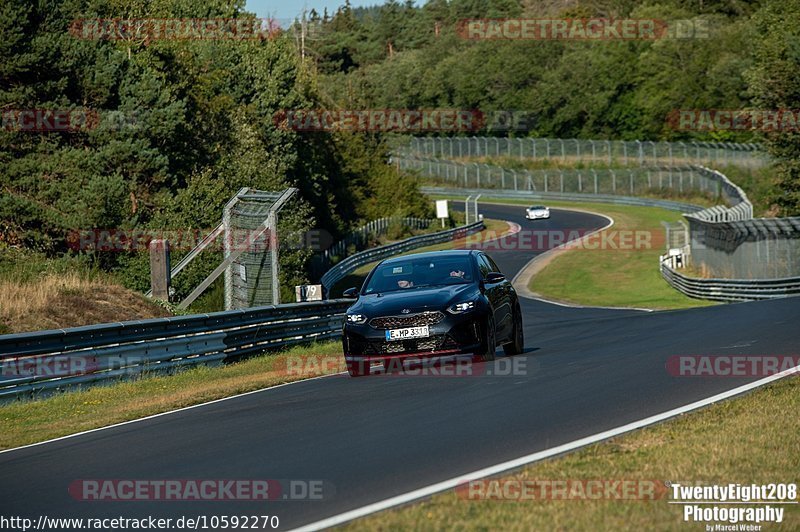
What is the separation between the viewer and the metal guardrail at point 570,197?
83281 mm

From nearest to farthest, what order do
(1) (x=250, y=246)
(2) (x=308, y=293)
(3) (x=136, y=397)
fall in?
(3) (x=136, y=397) → (1) (x=250, y=246) → (2) (x=308, y=293)

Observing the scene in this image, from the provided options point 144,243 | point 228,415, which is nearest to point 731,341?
point 228,415

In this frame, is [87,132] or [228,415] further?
[87,132]

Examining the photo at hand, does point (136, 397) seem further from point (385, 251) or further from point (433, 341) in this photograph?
point (385, 251)

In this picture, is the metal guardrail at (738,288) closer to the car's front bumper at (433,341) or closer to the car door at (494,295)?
the car door at (494,295)

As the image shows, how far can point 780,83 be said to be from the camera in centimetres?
5681

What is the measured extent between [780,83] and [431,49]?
98618 mm

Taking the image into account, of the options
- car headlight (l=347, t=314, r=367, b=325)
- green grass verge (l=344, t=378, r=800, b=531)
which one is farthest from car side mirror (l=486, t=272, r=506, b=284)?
green grass verge (l=344, t=378, r=800, b=531)

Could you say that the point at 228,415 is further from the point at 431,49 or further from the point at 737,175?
the point at 431,49

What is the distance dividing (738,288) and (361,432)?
98.8ft

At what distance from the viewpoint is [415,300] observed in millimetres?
14758

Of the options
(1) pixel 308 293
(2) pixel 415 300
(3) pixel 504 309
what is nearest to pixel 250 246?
(1) pixel 308 293

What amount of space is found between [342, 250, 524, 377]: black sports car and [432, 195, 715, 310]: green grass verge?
84.0 feet

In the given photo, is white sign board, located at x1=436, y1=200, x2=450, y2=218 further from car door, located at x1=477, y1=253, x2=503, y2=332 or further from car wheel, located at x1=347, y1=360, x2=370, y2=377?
car wheel, located at x1=347, y1=360, x2=370, y2=377
